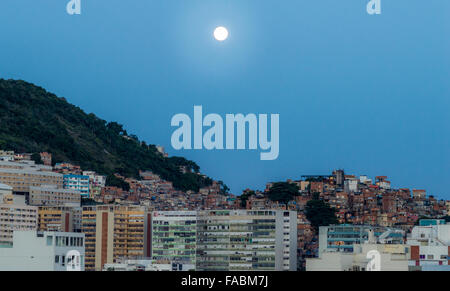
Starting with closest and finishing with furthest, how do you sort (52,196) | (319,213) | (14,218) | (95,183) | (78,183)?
(14,218) < (319,213) < (52,196) < (78,183) < (95,183)

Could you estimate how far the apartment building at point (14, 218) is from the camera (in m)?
27.0

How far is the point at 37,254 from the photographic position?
61.6ft

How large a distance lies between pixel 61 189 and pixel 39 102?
11.6 m

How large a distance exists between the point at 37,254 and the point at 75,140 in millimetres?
25267

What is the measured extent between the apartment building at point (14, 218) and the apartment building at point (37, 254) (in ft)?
22.1

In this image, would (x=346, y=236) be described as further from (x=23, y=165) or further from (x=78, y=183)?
(x=23, y=165)

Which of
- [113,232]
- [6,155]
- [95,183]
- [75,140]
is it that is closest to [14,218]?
[113,232]

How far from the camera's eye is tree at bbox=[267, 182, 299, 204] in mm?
33094

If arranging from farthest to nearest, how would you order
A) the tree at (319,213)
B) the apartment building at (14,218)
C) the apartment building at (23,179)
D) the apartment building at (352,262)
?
the apartment building at (23,179)
the tree at (319,213)
the apartment building at (14,218)
the apartment building at (352,262)

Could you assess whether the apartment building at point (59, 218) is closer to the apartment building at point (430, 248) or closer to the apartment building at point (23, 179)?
the apartment building at point (23, 179)

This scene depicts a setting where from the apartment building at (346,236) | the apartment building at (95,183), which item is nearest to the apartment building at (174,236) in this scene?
the apartment building at (346,236)

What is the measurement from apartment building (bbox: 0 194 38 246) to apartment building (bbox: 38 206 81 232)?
236mm

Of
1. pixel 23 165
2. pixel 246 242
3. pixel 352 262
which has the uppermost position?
pixel 23 165
